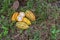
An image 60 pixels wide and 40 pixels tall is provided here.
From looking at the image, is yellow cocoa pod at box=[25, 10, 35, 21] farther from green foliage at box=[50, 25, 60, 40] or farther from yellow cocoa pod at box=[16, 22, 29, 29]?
green foliage at box=[50, 25, 60, 40]

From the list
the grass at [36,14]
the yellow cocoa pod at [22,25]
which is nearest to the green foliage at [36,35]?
the grass at [36,14]

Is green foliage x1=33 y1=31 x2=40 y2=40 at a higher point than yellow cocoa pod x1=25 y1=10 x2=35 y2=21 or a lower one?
lower

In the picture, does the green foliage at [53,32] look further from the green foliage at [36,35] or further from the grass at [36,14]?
the green foliage at [36,35]

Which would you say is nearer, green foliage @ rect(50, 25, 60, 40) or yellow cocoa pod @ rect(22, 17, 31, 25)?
green foliage @ rect(50, 25, 60, 40)

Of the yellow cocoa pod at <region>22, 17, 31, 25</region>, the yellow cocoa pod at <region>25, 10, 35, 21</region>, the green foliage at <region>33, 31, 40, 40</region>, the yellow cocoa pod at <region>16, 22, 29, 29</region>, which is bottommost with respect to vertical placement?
the green foliage at <region>33, 31, 40, 40</region>

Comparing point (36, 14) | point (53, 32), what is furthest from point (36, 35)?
point (36, 14)

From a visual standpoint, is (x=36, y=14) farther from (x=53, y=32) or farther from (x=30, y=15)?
(x=53, y=32)

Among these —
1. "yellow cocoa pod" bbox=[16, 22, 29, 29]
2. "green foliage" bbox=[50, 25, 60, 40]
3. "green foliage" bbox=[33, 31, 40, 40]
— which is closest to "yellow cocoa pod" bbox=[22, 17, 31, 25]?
"yellow cocoa pod" bbox=[16, 22, 29, 29]

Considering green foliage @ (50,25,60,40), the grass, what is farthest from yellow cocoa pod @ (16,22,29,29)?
green foliage @ (50,25,60,40)

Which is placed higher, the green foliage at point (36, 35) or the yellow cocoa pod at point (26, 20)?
the yellow cocoa pod at point (26, 20)
